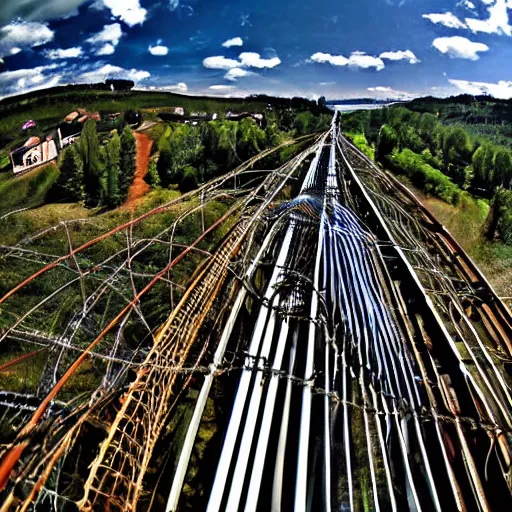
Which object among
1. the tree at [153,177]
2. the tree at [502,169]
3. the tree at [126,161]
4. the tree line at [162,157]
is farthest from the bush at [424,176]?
the tree at [126,161]

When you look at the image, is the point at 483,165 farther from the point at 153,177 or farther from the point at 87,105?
the point at 87,105

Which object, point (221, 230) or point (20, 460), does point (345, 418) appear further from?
point (221, 230)

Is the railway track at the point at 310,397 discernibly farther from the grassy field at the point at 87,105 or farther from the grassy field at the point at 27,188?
the grassy field at the point at 87,105

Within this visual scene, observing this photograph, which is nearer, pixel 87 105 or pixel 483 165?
pixel 483 165

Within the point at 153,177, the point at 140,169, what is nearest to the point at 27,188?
the point at 140,169

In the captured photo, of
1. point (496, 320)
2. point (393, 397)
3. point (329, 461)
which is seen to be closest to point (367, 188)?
point (496, 320)

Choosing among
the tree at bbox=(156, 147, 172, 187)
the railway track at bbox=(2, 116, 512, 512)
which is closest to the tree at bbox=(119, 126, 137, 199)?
the tree at bbox=(156, 147, 172, 187)
